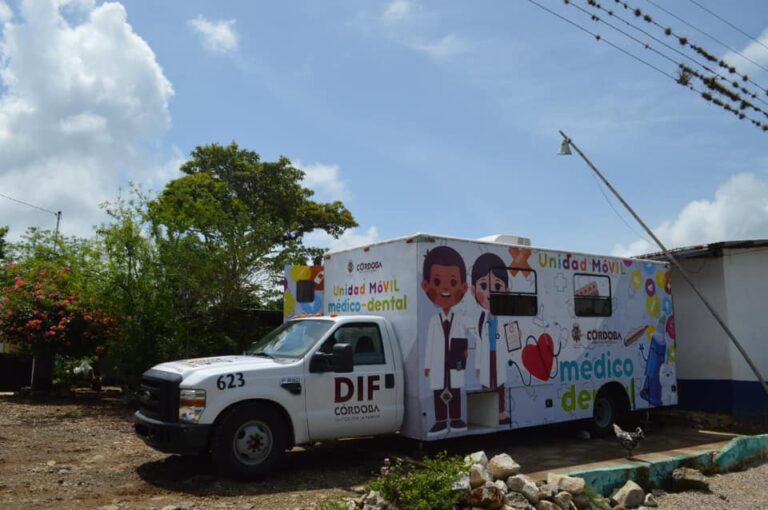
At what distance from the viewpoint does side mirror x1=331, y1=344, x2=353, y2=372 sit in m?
7.55

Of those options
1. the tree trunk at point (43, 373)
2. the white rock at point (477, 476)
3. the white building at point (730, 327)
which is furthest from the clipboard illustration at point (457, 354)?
the tree trunk at point (43, 373)

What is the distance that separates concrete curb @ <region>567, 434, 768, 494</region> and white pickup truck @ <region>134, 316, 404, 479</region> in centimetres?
252

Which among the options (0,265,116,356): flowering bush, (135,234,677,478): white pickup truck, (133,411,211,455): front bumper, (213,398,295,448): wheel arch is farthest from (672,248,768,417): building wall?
(0,265,116,356): flowering bush

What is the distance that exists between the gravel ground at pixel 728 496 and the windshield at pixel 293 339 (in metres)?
4.39

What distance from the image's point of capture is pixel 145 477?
7379 millimetres

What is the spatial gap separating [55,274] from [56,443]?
279 inches

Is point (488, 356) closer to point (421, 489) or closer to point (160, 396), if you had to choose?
point (421, 489)

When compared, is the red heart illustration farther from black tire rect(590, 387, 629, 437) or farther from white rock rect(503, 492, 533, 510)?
white rock rect(503, 492, 533, 510)

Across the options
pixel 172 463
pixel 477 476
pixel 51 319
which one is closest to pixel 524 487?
pixel 477 476

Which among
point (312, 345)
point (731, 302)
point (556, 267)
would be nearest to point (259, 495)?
point (312, 345)

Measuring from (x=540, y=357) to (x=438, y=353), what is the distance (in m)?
1.97

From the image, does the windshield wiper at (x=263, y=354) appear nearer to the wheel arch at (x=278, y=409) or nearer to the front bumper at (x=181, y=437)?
the wheel arch at (x=278, y=409)

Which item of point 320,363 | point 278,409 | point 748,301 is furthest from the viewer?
point 748,301

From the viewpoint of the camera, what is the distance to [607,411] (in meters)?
10.7
